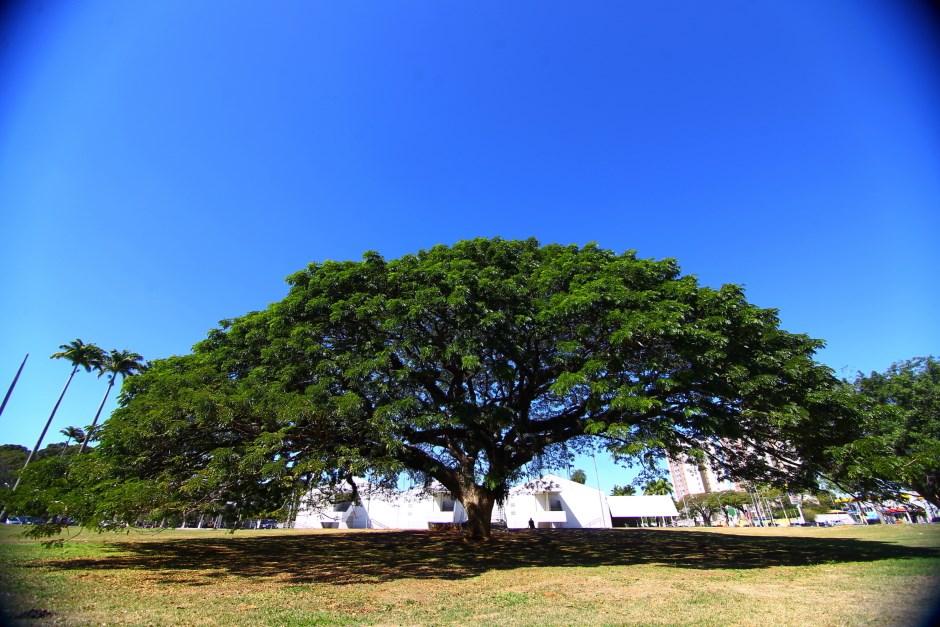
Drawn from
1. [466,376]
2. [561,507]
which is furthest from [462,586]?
[561,507]

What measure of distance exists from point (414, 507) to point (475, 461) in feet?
107

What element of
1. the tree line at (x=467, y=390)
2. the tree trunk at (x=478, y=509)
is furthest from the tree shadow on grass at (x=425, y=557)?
the tree line at (x=467, y=390)

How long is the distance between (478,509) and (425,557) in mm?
3356

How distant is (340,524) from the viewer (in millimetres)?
45062

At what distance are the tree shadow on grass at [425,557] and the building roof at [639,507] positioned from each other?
116 ft

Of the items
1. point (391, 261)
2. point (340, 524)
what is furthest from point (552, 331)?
point (340, 524)

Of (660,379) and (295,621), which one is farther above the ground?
(660,379)

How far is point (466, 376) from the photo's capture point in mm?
13422

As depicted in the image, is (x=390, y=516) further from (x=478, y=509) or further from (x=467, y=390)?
(x=467, y=390)

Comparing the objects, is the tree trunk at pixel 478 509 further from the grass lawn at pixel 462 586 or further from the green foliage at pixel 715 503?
the green foliage at pixel 715 503

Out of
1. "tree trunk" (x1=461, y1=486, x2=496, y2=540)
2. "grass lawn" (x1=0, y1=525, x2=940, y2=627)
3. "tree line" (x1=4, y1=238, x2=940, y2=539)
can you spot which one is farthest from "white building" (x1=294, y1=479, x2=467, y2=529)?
A: "tree line" (x1=4, y1=238, x2=940, y2=539)

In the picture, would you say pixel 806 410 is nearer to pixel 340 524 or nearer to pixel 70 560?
pixel 70 560

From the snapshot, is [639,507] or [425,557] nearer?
[425,557]

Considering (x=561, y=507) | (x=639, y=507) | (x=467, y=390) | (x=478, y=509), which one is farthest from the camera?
(x=639, y=507)
